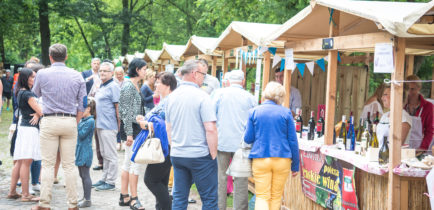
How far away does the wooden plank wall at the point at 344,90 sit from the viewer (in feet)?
32.7

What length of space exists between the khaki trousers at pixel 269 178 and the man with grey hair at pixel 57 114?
2.12 m

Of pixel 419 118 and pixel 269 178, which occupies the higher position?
pixel 419 118

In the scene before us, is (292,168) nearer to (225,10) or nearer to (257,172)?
(257,172)

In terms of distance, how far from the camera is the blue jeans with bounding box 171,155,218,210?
13.1ft

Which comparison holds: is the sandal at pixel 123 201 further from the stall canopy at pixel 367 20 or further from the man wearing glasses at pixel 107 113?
the stall canopy at pixel 367 20

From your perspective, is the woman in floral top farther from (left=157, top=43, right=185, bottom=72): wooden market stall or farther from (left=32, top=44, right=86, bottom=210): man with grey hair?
(left=157, top=43, right=185, bottom=72): wooden market stall

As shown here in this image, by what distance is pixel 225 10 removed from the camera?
46.3 feet

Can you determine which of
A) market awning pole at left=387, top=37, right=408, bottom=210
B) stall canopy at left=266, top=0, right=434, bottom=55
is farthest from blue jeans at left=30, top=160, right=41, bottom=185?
market awning pole at left=387, top=37, right=408, bottom=210

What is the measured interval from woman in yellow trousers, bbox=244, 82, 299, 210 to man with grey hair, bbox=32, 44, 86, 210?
2.03m

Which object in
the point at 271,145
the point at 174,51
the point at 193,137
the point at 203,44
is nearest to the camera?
the point at 193,137

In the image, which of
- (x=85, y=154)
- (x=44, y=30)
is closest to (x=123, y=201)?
(x=85, y=154)

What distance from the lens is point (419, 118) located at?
566cm

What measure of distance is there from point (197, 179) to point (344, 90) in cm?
697

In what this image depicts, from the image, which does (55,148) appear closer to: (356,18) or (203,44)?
(356,18)
